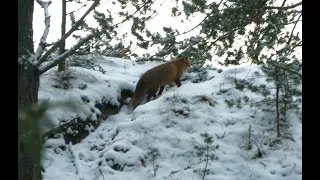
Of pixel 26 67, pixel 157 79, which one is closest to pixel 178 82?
pixel 157 79

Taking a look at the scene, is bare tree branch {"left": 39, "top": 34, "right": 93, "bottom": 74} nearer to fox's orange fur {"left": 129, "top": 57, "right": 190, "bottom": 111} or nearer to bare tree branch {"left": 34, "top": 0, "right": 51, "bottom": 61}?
bare tree branch {"left": 34, "top": 0, "right": 51, "bottom": 61}

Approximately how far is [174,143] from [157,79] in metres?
3.27

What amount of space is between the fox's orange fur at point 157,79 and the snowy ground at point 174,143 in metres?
0.50

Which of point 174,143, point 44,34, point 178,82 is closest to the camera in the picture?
point 44,34

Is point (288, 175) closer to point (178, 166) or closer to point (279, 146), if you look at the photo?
point (279, 146)

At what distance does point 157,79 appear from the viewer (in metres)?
9.51

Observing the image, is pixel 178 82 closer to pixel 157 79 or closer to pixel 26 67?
pixel 157 79

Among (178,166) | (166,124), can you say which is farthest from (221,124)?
(178,166)

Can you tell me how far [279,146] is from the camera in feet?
20.5

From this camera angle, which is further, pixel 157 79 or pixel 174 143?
pixel 157 79

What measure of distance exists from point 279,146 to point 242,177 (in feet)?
3.40

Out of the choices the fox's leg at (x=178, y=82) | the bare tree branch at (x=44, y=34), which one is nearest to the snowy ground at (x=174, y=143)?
the fox's leg at (x=178, y=82)
